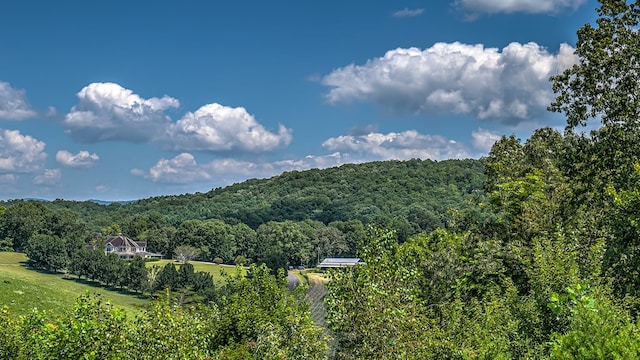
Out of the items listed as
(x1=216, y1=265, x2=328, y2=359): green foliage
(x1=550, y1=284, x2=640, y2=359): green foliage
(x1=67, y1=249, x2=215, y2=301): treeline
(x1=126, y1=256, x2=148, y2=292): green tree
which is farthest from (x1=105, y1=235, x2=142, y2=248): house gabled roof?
(x1=550, y1=284, x2=640, y2=359): green foliage

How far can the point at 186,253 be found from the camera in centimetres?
17388

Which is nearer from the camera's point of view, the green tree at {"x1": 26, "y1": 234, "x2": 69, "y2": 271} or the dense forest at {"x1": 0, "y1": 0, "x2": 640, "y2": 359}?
the dense forest at {"x1": 0, "y1": 0, "x2": 640, "y2": 359}

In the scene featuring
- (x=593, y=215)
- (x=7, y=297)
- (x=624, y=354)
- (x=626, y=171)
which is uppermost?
(x=626, y=171)

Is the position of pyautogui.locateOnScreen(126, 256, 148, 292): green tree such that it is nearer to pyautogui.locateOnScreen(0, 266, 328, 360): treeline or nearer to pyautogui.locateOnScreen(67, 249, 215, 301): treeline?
pyautogui.locateOnScreen(67, 249, 215, 301): treeline

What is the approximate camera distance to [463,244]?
36688 millimetres

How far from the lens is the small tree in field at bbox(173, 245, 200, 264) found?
17375 cm

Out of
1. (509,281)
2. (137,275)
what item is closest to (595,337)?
(509,281)

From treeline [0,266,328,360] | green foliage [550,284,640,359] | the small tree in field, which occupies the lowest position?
the small tree in field

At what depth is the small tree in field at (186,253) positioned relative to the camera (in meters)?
174

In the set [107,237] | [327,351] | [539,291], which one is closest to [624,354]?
[539,291]

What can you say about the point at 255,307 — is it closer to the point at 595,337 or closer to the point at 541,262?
the point at 541,262

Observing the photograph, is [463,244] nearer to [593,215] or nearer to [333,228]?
[593,215]

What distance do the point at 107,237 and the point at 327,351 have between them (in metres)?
189

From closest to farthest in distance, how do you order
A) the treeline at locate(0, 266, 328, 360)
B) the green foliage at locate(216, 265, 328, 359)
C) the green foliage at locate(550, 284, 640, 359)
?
the green foliage at locate(550, 284, 640, 359)
the treeline at locate(0, 266, 328, 360)
the green foliage at locate(216, 265, 328, 359)
